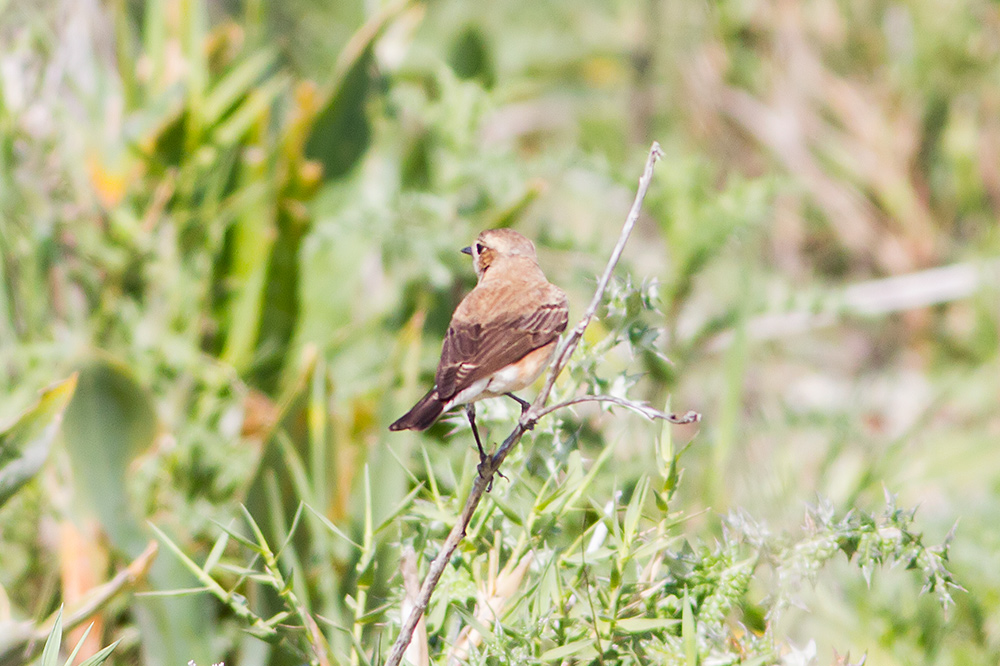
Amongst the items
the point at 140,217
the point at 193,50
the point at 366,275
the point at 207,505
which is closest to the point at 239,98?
the point at 193,50

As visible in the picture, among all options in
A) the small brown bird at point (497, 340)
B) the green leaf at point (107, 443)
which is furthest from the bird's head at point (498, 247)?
the green leaf at point (107, 443)

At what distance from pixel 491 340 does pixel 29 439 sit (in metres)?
0.77

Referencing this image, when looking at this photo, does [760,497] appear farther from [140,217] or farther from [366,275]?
[140,217]

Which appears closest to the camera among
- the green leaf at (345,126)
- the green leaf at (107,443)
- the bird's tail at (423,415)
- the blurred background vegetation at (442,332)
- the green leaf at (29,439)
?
the bird's tail at (423,415)

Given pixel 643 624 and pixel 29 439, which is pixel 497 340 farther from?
pixel 29 439

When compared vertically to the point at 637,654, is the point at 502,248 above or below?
above

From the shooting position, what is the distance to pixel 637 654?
915 millimetres

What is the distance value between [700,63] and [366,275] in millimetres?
1780

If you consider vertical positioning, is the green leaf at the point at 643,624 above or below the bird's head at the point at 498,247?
below

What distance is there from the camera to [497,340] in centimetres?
84

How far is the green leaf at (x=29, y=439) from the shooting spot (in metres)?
1.24

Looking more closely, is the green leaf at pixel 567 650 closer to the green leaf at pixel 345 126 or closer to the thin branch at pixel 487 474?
the thin branch at pixel 487 474

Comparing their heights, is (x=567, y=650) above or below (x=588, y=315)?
below

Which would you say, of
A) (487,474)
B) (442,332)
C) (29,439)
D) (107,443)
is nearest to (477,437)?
(487,474)
